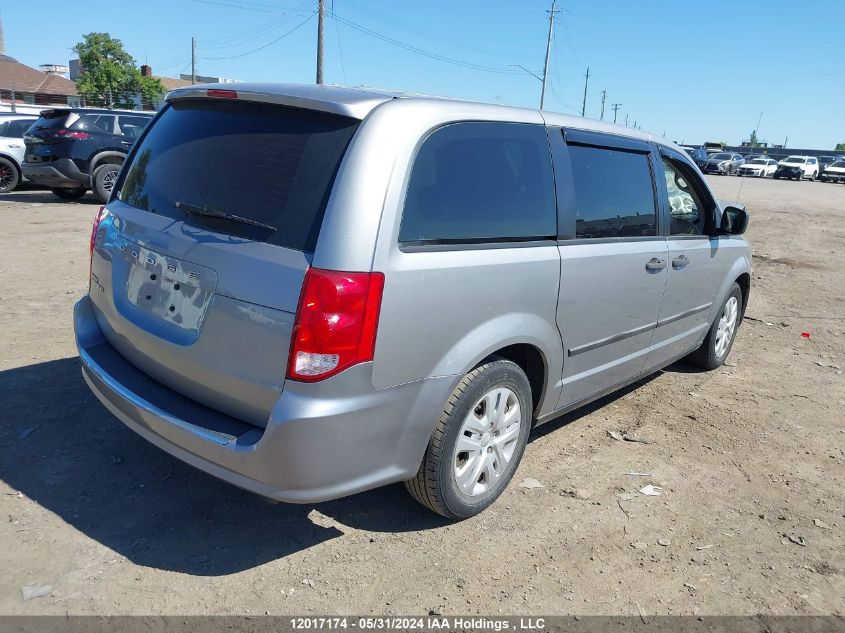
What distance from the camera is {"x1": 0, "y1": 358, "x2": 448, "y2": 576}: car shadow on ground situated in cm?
294

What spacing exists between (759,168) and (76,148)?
46560mm

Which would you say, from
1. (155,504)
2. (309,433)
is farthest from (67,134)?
(309,433)

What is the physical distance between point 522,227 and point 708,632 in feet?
6.20

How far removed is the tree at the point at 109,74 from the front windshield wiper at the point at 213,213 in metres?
74.1

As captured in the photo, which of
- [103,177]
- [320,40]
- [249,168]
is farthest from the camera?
[320,40]

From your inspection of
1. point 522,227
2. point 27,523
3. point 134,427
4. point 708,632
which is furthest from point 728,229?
point 27,523

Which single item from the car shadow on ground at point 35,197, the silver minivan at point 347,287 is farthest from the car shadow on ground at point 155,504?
the car shadow on ground at point 35,197

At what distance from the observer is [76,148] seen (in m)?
13.0

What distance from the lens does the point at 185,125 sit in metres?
3.12

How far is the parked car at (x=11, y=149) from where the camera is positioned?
580 inches

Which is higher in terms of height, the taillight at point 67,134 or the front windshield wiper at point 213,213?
the taillight at point 67,134

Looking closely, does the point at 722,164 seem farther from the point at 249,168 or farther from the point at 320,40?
the point at 249,168

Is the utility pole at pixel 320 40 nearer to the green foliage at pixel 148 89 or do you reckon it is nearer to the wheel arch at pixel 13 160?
the wheel arch at pixel 13 160

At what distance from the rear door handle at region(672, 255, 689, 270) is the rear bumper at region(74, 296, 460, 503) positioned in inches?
87.3
